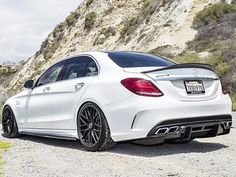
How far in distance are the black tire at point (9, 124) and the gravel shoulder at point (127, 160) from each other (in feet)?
3.53

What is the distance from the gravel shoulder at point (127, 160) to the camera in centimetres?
561

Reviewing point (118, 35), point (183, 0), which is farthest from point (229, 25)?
point (118, 35)

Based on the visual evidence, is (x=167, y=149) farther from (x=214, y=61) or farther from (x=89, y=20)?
(x=89, y=20)

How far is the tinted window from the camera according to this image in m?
7.44

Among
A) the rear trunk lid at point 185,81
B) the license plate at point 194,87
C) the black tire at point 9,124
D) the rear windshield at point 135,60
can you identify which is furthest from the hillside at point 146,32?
the license plate at point 194,87

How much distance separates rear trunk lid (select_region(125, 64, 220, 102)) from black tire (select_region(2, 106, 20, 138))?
3295 mm

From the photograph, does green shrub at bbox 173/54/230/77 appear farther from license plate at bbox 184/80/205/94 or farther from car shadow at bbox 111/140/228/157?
license plate at bbox 184/80/205/94

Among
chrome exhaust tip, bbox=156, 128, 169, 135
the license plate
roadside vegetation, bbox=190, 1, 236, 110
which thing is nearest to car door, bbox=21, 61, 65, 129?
chrome exhaust tip, bbox=156, 128, 169, 135

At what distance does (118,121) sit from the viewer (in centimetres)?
658

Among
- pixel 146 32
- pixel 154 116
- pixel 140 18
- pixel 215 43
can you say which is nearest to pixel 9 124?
pixel 154 116

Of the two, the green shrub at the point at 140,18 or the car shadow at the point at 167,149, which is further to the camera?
the green shrub at the point at 140,18

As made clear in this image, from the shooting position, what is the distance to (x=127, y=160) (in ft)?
20.8

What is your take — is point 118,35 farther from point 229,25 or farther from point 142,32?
point 229,25

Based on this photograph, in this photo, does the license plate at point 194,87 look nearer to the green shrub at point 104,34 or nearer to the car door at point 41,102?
the car door at point 41,102
